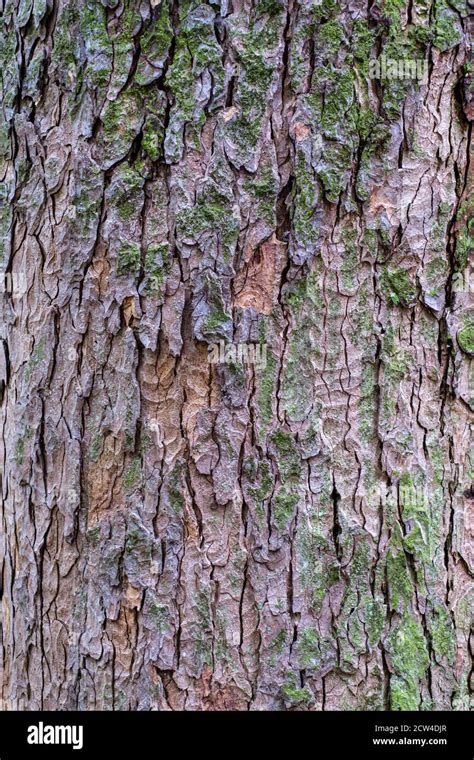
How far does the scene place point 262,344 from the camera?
1.47 meters

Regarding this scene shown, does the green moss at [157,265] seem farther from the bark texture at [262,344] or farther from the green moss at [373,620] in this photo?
the green moss at [373,620]

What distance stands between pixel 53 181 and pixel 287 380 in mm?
769

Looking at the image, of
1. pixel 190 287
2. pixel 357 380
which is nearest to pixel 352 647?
pixel 357 380

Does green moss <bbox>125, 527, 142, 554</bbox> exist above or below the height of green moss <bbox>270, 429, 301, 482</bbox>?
below

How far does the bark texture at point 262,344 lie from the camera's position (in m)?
1.46

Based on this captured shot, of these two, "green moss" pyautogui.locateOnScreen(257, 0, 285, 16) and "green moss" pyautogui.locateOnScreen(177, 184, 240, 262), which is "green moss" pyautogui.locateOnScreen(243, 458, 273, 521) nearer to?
"green moss" pyautogui.locateOnScreen(177, 184, 240, 262)

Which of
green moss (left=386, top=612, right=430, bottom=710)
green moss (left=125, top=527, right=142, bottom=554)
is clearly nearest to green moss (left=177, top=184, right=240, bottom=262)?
green moss (left=125, top=527, right=142, bottom=554)

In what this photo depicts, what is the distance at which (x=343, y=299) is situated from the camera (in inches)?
58.8

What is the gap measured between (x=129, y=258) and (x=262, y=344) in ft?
1.22

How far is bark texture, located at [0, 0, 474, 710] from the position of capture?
146cm

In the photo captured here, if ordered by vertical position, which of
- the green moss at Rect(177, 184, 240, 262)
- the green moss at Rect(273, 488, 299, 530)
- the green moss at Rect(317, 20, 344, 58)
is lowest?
the green moss at Rect(273, 488, 299, 530)

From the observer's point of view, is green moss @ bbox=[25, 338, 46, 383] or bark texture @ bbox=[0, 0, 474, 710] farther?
green moss @ bbox=[25, 338, 46, 383]

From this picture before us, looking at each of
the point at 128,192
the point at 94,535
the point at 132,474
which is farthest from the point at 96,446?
the point at 128,192

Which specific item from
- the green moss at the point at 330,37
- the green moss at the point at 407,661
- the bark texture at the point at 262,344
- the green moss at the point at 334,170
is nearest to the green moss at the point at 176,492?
the bark texture at the point at 262,344
